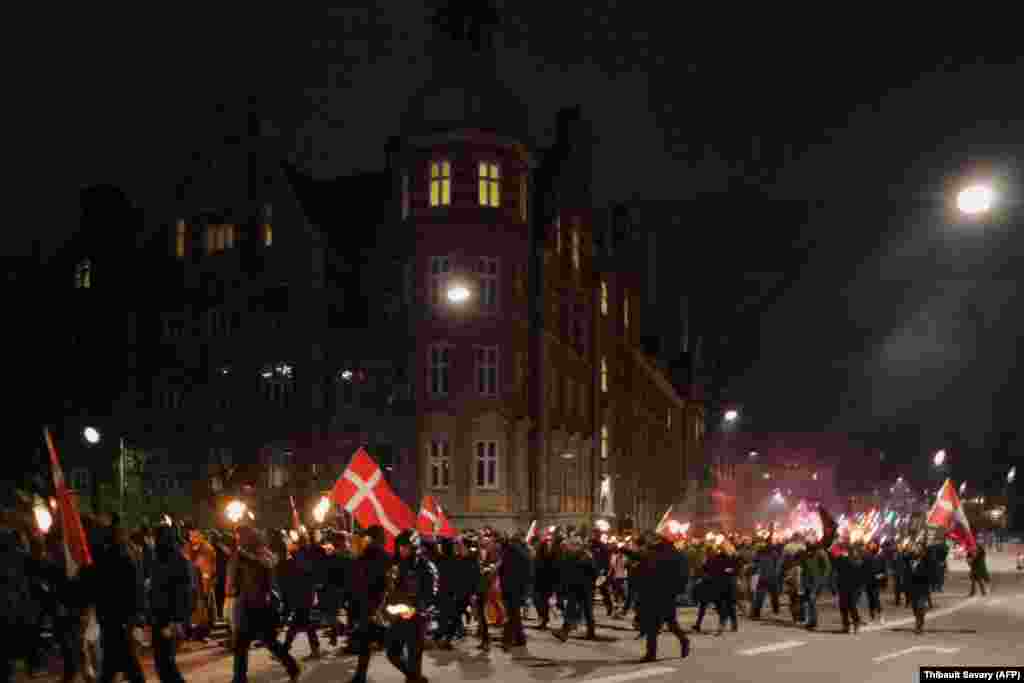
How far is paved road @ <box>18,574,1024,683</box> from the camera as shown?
17797 millimetres

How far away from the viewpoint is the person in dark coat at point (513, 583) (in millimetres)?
21469

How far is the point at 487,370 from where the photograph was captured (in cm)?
4744

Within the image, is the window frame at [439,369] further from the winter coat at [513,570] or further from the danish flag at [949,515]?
the winter coat at [513,570]

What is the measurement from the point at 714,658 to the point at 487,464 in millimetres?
26858

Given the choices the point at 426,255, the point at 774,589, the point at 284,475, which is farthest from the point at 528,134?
the point at 774,589

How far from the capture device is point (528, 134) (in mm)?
49625

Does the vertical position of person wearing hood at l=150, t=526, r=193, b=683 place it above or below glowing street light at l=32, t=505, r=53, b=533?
below

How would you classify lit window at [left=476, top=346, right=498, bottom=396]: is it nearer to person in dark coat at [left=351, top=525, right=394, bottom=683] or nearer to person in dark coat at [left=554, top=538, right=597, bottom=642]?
person in dark coat at [left=554, top=538, right=597, bottom=642]

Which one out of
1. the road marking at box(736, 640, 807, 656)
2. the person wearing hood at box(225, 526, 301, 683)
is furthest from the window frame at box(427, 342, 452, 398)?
the person wearing hood at box(225, 526, 301, 683)

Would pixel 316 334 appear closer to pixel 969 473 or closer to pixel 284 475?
pixel 284 475

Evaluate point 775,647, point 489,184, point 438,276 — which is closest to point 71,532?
point 775,647

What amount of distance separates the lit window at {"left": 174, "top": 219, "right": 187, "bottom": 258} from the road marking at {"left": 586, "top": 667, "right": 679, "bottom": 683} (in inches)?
1423

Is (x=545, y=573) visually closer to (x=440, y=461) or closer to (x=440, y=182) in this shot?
(x=440, y=461)

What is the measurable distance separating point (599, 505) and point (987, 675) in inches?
1671
